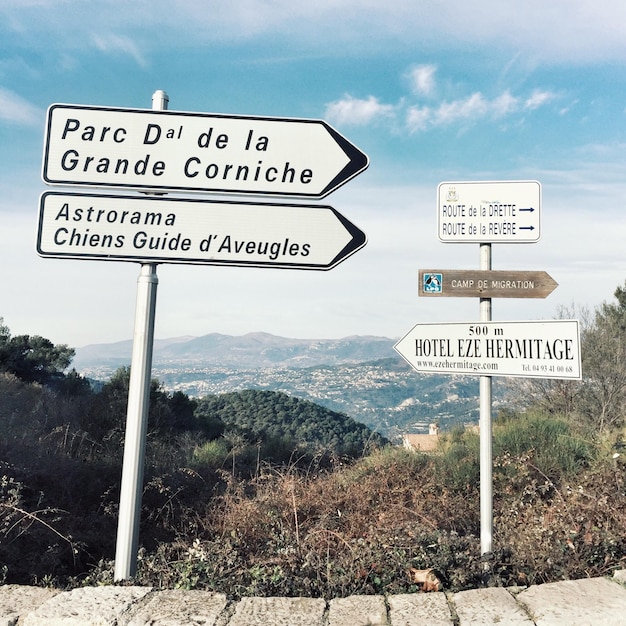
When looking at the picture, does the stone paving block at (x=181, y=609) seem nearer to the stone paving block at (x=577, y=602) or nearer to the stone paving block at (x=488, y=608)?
the stone paving block at (x=488, y=608)

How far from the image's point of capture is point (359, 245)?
3584 mm

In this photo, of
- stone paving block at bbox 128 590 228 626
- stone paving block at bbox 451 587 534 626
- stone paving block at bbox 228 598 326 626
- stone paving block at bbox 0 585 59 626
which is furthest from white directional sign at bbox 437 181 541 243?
stone paving block at bbox 0 585 59 626

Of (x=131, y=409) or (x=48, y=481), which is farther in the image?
(x=48, y=481)

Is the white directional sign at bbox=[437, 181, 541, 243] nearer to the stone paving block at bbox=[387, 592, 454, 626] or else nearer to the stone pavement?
the stone pavement

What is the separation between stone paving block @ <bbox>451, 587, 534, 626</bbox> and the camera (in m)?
2.51

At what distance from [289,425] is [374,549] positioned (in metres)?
14.5

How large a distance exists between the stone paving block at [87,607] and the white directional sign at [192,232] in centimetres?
183

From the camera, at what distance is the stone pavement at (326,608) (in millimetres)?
2510

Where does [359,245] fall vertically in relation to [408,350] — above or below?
above

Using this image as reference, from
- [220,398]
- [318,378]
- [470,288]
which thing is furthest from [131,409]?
[318,378]

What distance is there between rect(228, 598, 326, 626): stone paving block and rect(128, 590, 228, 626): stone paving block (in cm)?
10

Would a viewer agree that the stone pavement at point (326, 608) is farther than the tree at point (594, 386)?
No

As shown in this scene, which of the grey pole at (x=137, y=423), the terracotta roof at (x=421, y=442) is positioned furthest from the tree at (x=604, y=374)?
the grey pole at (x=137, y=423)

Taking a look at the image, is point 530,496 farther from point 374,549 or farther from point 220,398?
point 220,398
